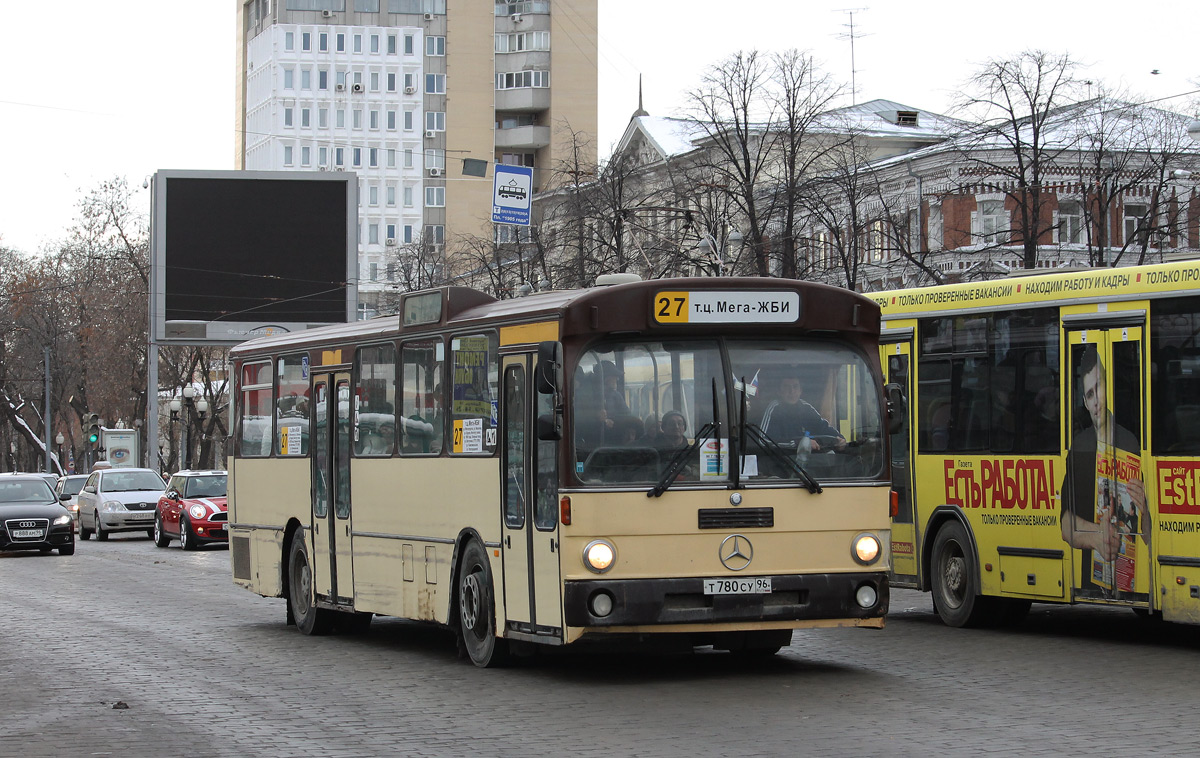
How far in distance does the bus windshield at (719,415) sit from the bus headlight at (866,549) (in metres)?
0.41

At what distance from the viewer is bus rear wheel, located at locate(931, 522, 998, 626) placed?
15656 mm

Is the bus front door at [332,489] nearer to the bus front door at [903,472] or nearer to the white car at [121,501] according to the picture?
the bus front door at [903,472]

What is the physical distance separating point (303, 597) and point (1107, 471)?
24.2 ft

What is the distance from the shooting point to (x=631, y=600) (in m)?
11.3

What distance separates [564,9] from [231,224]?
75.1 metres

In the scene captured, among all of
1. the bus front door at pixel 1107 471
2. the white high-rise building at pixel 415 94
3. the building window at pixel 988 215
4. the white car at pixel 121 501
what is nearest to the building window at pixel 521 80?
the white high-rise building at pixel 415 94

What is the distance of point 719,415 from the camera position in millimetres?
11586

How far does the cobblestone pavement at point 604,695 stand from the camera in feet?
30.5

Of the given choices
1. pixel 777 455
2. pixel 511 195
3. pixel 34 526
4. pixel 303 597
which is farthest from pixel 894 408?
pixel 34 526

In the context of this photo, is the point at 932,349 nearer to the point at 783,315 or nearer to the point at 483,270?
the point at 783,315

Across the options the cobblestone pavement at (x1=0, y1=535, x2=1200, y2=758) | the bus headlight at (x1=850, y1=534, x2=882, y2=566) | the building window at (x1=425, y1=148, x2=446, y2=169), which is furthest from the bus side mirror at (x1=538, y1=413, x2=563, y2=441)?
the building window at (x1=425, y1=148, x2=446, y2=169)

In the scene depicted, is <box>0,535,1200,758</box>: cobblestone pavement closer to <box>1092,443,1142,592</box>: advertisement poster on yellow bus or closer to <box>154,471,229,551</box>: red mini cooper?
<box>1092,443,1142,592</box>: advertisement poster on yellow bus

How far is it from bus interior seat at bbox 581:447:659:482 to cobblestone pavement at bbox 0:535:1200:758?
4.51 feet

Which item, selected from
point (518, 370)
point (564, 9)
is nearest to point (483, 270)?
point (518, 370)
